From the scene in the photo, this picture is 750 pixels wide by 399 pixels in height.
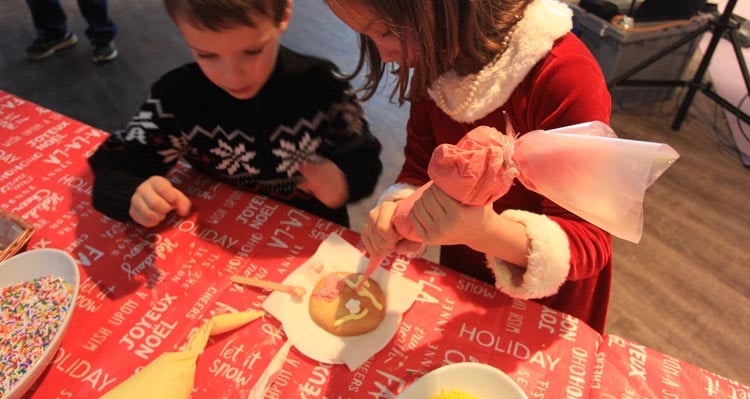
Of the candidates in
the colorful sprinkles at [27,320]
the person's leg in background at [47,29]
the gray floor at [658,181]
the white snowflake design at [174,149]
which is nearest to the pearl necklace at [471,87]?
the white snowflake design at [174,149]

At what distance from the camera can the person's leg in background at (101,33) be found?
8.90 ft

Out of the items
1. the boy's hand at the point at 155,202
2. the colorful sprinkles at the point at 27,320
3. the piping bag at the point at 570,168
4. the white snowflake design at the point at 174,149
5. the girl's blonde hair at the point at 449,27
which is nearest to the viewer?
the piping bag at the point at 570,168

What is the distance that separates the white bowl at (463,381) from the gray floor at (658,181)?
1.13 metres

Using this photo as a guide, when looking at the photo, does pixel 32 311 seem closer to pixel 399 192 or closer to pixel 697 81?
pixel 399 192

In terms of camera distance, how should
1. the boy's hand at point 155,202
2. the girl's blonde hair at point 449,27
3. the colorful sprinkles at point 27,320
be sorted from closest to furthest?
1. the girl's blonde hair at point 449,27
2. the colorful sprinkles at point 27,320
3. the boy's hand at point 155,202

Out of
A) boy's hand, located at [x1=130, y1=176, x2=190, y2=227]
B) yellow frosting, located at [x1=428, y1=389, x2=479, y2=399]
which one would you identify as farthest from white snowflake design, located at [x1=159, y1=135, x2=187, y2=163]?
yellow frosting, located at [x1=428, y1=389, x2=479, y2=399]

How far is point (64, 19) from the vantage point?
284cm

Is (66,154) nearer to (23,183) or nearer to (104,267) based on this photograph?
(23,183)

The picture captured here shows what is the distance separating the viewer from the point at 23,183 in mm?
1021

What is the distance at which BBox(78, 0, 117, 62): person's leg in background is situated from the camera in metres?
2.71

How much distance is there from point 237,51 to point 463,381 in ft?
2.09

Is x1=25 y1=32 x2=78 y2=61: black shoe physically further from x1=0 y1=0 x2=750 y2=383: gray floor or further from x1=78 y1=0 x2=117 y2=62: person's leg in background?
x1=78 y1=0 x2=117 y2=62: person's leg in background

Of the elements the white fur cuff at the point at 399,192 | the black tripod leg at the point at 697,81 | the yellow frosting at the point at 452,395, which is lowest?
the black tripod leg at the point at 697,81

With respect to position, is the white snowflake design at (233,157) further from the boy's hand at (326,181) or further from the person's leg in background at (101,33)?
the person's leg in background at (101,33)
